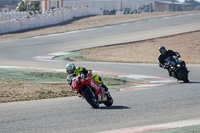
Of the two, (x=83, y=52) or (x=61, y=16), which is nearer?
(x=83, y=52)

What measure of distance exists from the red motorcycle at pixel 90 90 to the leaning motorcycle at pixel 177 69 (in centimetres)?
544

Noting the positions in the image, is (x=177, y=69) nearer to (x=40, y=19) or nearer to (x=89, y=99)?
(x=89, y=99)

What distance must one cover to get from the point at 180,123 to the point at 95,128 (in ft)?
4.95

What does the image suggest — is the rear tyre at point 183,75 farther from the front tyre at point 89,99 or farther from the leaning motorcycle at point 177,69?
the front tyre at point 89,99

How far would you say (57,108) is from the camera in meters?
9.84

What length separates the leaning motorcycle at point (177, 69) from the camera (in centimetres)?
1512

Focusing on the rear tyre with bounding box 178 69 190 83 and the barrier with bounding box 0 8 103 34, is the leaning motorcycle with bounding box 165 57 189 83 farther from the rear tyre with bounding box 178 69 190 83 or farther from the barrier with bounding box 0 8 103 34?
the barrier with bounding box 0 8 103 34

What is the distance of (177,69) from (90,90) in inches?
244

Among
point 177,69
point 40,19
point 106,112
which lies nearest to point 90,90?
point 106,112

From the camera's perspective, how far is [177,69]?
607 inches

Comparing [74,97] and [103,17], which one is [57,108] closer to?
[74,97]

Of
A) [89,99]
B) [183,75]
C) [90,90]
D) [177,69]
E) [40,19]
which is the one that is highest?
[40,19]

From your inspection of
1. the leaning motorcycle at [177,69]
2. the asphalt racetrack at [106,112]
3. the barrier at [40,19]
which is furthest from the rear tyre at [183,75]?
the barrier at [40,19]

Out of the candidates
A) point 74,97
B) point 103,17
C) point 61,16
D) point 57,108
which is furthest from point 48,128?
point 103,17
